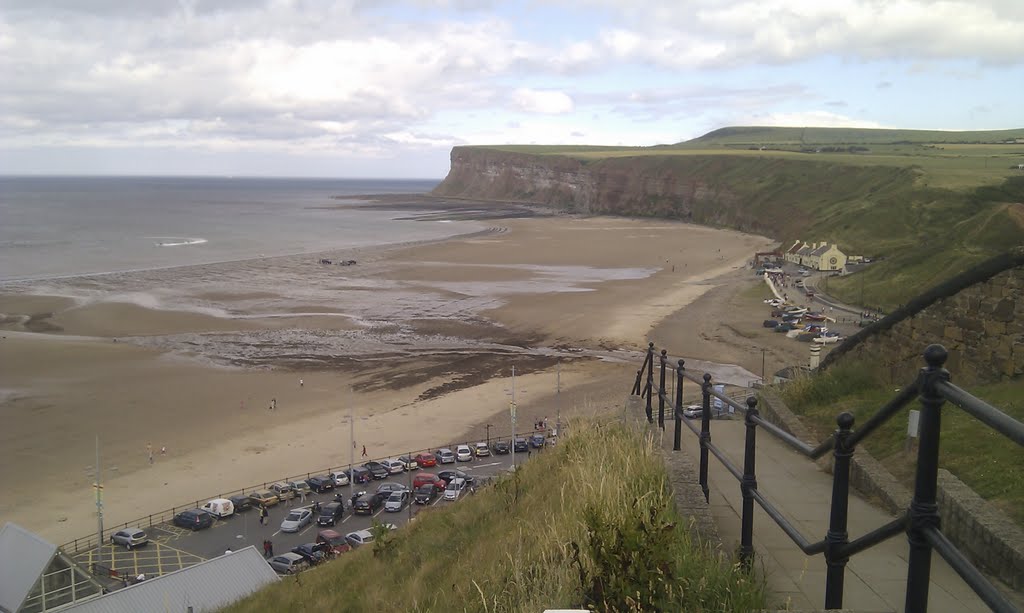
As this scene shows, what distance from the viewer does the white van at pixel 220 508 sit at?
1909cm

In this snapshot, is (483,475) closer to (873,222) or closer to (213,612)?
(213,612)

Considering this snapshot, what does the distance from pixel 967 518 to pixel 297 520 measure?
17115 millimetres

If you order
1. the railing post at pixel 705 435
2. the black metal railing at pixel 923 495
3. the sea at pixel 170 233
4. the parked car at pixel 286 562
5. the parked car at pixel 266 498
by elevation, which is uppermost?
the black metal railing at pixel 923 495

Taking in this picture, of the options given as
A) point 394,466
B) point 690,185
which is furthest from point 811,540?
point 690,185

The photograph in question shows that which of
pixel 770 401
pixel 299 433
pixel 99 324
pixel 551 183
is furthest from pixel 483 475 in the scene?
pixel 551 183

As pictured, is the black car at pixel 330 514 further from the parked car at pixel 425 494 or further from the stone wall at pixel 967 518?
the stone wall at pixel 967 518

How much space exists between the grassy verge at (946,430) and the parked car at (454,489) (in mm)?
11412

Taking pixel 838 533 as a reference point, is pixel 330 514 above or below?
below

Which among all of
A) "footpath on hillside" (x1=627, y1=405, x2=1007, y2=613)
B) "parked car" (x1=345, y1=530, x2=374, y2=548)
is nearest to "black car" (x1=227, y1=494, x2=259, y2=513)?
"parked car" (x1=345, y1=530, x2=374, y2=548)

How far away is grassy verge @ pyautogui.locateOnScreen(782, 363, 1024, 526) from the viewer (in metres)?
5.34

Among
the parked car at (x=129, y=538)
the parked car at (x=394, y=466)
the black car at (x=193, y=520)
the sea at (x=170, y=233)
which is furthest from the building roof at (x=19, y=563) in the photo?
the sea at (x=170, y=233)

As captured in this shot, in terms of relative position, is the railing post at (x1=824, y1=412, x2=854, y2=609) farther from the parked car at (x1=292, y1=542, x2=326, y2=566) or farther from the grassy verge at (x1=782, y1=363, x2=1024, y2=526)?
the parked car at (x1=292, y1=542, x2=326, y2=566)

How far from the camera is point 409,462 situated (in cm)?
2206

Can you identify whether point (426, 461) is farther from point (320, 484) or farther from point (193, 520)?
point (193, 520)
